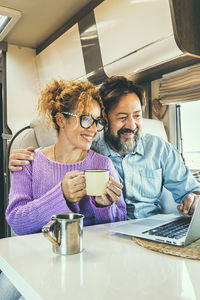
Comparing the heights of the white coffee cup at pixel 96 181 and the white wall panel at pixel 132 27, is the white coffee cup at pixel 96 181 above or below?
below

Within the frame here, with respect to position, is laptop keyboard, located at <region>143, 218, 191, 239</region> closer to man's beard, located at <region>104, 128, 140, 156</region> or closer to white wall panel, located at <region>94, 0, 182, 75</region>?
man's beard, located at <region>104, 128, 140, 156</region>

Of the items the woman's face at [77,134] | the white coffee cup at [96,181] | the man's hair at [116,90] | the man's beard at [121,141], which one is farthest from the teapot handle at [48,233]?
the man's hair at [116,90]

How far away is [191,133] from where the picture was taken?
235 cm

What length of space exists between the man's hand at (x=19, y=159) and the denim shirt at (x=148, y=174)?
512 millimetres

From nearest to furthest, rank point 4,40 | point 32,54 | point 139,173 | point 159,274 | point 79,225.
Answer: point 159,274
point 79,225
point 139,173
point 4,40
point 32,54

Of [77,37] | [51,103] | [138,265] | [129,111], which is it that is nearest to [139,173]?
[129,111]

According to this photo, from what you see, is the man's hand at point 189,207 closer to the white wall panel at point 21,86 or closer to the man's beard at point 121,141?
the man's beard at point 121,141


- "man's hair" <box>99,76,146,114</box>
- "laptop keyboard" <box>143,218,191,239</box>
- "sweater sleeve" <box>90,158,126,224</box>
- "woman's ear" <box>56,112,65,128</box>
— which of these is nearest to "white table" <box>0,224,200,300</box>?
"laptop keyboard" <box>143,218,191,239</box>

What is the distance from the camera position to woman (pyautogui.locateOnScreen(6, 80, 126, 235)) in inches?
51.6

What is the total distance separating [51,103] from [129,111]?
56 centimetres

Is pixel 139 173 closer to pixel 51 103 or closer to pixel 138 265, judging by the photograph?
pixel 51 103

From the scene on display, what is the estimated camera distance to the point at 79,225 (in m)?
0.99

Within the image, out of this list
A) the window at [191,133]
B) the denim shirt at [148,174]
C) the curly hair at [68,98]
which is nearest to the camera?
the curly hair at [68,98]

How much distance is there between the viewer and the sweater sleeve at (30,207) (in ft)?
4.28
